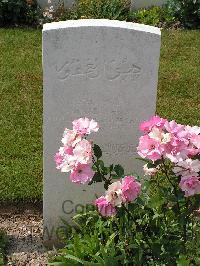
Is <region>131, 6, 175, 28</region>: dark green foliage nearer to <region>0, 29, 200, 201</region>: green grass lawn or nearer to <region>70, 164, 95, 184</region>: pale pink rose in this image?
<region>0, 29, 200, 201</region>: green grass lawn

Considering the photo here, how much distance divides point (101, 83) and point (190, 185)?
1.07 meters

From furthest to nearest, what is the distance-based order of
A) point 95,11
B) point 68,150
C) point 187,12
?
point 95,11
point 187,12
point 68,150

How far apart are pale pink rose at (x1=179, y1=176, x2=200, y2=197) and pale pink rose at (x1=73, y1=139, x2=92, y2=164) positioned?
0.52 meters

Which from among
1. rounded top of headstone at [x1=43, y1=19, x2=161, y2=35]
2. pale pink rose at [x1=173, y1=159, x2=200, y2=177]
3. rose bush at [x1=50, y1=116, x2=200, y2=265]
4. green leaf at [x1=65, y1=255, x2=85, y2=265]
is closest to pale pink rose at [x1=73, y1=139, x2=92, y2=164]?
rose bush at [x1=50, y1=116, x2=200, y2=265]

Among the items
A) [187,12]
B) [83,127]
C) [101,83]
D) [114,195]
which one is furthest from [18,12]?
[114,195]

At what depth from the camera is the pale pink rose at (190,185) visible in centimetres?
315

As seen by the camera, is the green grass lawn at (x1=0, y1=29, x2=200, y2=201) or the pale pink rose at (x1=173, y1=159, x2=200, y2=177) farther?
the green grass lawn at (x1=0, y1=29, x2=200, y2=201)

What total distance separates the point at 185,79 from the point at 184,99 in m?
0.60

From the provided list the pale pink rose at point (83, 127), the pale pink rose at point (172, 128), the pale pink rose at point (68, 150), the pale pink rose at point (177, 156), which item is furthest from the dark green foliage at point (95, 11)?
the pale pink rose at point (177, 156)

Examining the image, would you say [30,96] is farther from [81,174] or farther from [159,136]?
[159,136]

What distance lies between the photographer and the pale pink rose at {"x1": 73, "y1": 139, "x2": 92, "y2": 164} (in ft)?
10.6

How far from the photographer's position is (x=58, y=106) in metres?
3.96

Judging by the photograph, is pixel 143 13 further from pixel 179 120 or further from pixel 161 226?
pixel 161 226

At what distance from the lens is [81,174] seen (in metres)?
3.28
